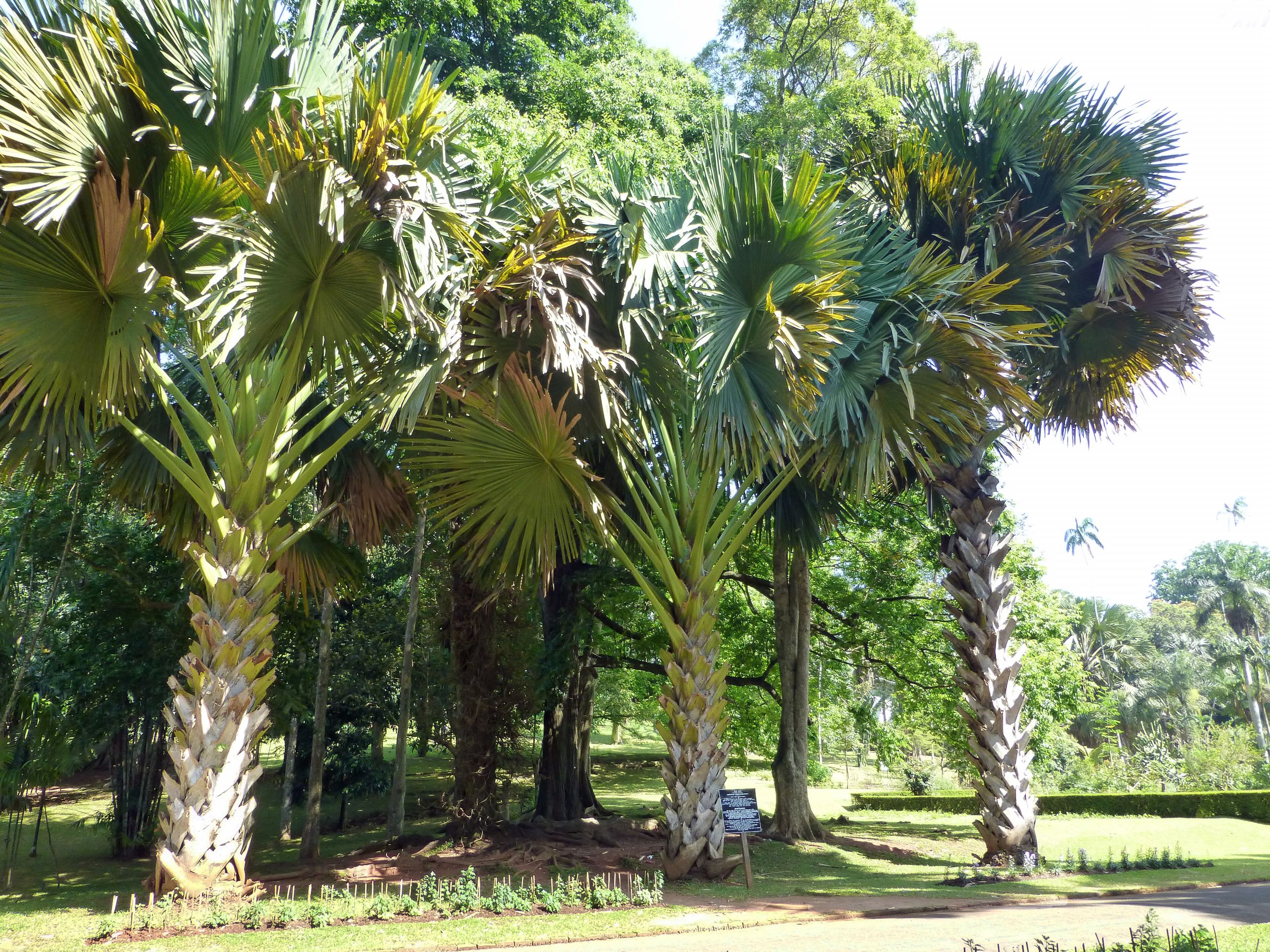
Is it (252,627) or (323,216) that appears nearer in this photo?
(323,216)

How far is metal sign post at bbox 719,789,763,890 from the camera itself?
9547mm

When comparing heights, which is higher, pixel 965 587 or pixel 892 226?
pixel 892 226

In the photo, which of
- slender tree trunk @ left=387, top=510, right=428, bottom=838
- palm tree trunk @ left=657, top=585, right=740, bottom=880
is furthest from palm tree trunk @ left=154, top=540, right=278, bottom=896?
slender tree trunk @ left=387, top=510, right=428, bottom=838

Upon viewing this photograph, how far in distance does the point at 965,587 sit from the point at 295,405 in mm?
8977

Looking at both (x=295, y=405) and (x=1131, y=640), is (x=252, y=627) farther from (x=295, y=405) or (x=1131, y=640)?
(x=1131, y=640)

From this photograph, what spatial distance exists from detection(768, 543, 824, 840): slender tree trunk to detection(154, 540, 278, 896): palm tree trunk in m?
9.13

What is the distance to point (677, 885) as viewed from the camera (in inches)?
371

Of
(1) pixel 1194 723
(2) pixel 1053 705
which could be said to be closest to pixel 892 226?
(2) pixel 1053 705

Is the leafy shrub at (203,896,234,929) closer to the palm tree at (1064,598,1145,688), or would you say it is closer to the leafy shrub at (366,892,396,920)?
the leafy shrub at (366,892,396,920)

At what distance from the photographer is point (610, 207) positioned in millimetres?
8938

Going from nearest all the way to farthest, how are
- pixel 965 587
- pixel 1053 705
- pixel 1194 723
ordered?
pixel 965 587, pixel 1053 705, pixel 1194 723

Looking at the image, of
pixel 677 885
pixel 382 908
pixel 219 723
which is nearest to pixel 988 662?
pixel 677 885

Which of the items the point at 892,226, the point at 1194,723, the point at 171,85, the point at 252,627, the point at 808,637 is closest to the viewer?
the point at 171,85

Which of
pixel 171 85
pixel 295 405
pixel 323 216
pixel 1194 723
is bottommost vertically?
pixel 1194 723
